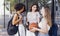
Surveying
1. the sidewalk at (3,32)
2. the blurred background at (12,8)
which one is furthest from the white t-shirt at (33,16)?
the sidewalk at (3,32)

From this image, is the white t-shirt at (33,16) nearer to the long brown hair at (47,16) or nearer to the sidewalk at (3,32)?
the long brown hair at (47,16)

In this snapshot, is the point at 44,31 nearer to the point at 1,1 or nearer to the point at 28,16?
the point at 28,16

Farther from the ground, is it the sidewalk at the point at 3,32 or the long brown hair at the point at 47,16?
the long brown hair at the point at 47,16

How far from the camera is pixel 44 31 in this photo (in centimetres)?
579

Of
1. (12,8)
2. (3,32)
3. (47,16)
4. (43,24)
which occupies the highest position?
(12,8)

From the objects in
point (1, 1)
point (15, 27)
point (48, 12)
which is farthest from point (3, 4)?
point (48, 12)

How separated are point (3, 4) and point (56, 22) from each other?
107cm

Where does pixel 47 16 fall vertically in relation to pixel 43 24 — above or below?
above

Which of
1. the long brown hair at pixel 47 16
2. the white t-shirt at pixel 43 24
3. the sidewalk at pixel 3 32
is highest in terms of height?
the long brown hair at pixel 47 16

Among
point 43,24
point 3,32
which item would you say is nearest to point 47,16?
point 43,24

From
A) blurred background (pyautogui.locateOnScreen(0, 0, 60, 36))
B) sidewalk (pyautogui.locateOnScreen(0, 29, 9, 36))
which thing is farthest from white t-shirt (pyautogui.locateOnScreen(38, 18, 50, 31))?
sidewalk (pyautogui.locateOnScreen(0, 29, 9, 36))

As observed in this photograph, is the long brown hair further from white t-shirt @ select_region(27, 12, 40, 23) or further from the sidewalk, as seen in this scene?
the sidewalk

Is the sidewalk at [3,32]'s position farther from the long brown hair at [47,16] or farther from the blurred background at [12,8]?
the long brown hair at [47,16]

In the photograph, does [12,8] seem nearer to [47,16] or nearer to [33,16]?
[33,16]
